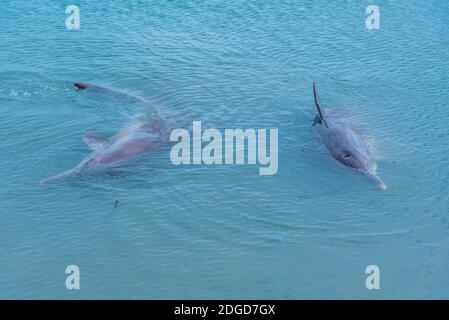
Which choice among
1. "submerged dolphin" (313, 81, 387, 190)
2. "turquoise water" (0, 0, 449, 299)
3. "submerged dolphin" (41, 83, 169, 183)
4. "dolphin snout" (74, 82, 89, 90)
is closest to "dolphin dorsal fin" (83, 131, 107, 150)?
"submerged dolphin" (41, 83, 169, 183)

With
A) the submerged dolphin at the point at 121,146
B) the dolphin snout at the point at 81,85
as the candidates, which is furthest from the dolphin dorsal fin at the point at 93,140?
the dolphin snout at the point at 81,85

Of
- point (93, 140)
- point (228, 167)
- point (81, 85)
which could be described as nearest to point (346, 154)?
point (228, 167)

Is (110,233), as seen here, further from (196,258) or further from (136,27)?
(136,27)

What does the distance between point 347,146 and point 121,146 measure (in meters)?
4.06

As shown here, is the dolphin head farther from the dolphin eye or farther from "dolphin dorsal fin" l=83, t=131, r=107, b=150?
"dolphin dorsal fin" l=83, t=131, r=107, b=150

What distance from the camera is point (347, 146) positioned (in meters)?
11.9

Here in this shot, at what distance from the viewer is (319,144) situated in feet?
41.2

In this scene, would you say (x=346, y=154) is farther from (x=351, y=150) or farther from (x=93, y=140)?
(x=93, y=140)

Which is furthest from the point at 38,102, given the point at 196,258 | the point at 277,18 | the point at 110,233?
the point at 277,18

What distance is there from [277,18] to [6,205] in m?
10.5

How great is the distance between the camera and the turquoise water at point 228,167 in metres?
9.36

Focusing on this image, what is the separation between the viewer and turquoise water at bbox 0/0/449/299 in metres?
9.36

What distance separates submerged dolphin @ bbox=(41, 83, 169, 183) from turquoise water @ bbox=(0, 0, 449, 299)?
28 cm

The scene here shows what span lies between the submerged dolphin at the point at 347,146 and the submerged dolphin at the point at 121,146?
3.05 meters
